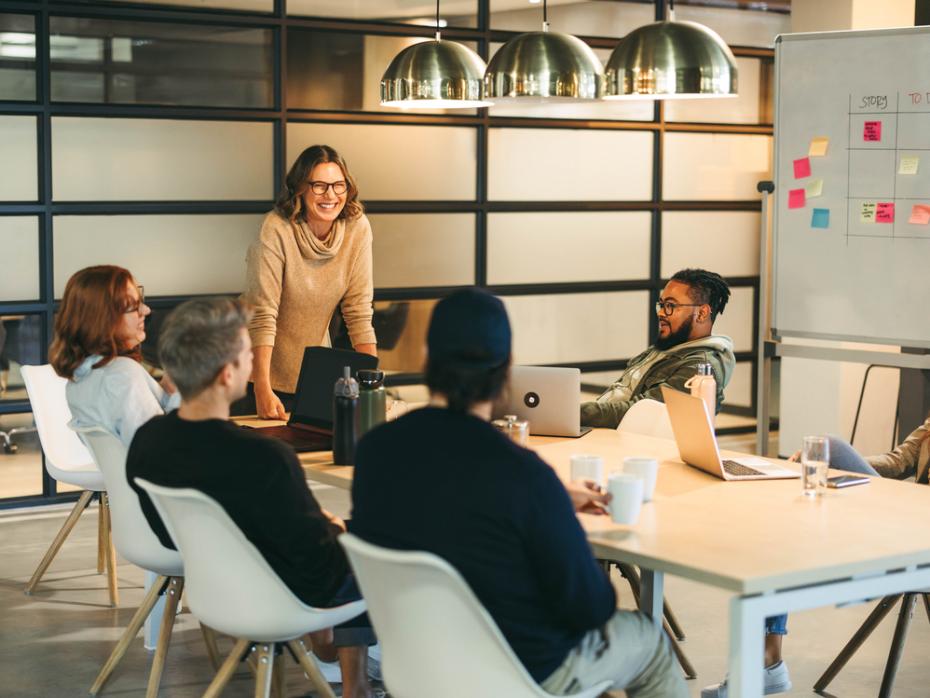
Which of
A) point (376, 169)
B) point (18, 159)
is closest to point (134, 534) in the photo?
point (18, 159)

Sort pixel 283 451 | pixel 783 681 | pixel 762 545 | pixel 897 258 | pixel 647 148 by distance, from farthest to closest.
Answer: pixel 647 148 < pixel 897 258 < pixel 783 681 < pixel 283 451 < pixel 762 545

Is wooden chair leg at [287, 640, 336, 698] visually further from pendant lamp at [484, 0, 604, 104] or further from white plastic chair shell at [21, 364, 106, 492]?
white plastic chair shell at [21, 364, 106, 492]

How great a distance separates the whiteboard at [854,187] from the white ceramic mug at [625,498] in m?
2.97

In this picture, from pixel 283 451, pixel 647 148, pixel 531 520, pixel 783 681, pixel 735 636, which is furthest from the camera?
pixel 647 148

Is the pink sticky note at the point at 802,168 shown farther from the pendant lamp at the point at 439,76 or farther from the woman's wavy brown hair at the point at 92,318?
the woman's wavy brown hair at the point at 92,318

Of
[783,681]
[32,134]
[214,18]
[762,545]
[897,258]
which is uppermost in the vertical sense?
[214,18]

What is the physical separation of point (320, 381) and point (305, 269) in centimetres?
82

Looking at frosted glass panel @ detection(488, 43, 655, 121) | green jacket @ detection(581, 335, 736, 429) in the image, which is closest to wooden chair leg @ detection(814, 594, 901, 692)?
green jacket @ detection(581, 335, 736, 429)

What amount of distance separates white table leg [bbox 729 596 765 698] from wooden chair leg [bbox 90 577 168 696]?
1740mm

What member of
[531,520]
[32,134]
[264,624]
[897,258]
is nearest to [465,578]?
[531,520]

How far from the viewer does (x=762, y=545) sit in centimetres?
260

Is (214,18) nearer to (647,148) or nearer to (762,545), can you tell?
(647,148)

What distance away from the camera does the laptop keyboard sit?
3309mm

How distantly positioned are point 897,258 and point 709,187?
89.2 inches
